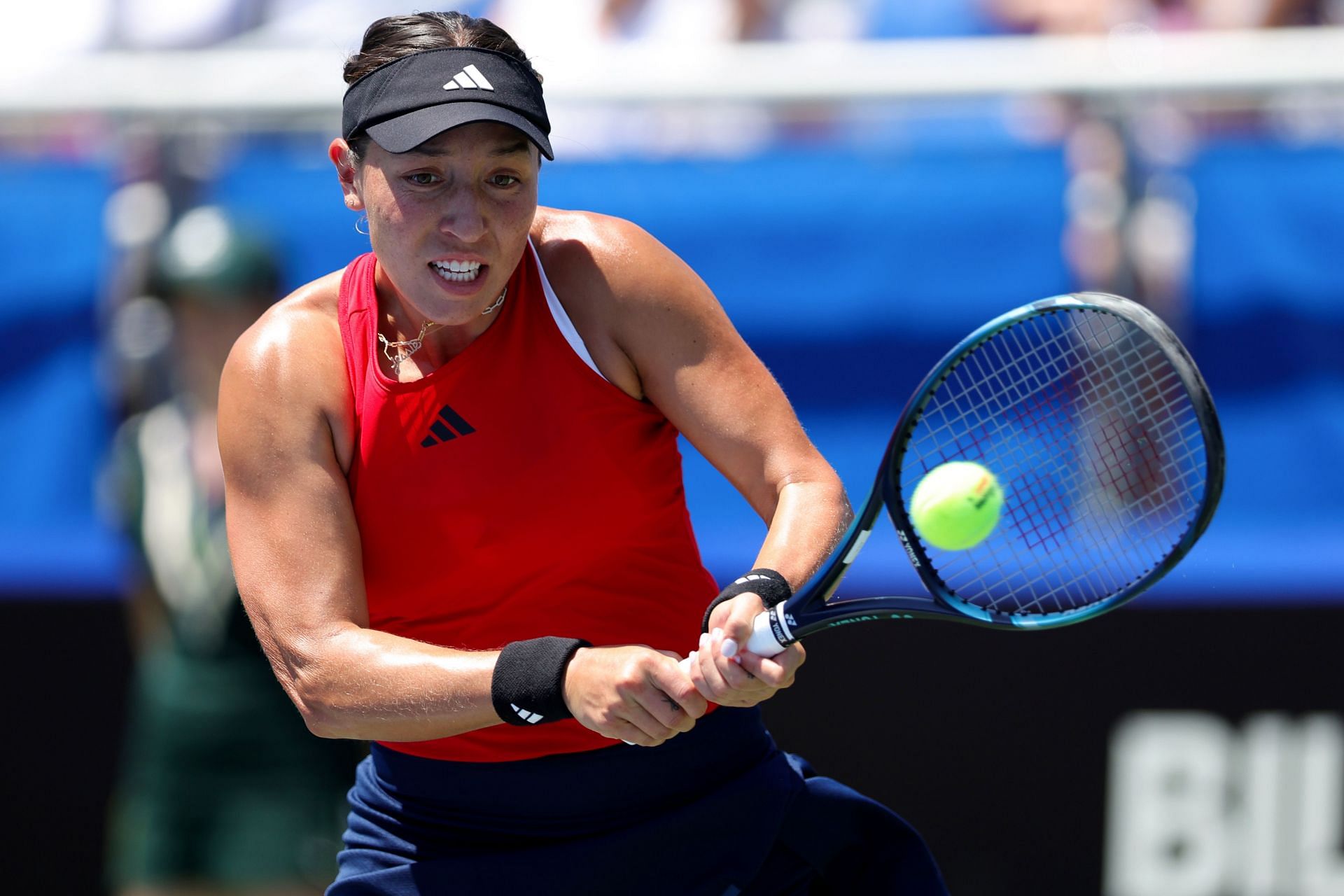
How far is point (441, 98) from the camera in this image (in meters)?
2.49

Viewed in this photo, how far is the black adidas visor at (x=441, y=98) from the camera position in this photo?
2.47 metres

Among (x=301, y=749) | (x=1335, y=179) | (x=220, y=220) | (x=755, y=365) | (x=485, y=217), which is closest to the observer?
(x=485, y=217)

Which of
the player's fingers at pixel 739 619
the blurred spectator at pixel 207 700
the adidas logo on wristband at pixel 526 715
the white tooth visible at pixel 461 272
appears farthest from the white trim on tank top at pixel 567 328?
the blurred spectator at pixel 207 700

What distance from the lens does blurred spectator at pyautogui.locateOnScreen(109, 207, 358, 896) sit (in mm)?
4293

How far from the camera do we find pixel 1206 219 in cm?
514

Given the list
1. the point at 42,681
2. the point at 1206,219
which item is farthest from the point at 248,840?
the point at 1206,219

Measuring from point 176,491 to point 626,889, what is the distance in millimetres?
2336

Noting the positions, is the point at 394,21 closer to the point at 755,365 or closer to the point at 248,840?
the point at 755,365

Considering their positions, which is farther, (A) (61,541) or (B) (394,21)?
(A) (61,541)

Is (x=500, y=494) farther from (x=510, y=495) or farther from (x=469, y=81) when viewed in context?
(x=469, y=81)

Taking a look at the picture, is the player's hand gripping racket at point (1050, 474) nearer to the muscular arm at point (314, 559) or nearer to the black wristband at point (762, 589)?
the black wristband at point (762, 589)

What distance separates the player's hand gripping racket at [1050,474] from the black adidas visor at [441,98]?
745 millimetres

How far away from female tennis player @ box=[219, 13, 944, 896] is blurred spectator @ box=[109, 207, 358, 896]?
5.32ft

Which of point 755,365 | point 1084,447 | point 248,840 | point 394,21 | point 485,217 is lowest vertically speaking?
point 248,840
